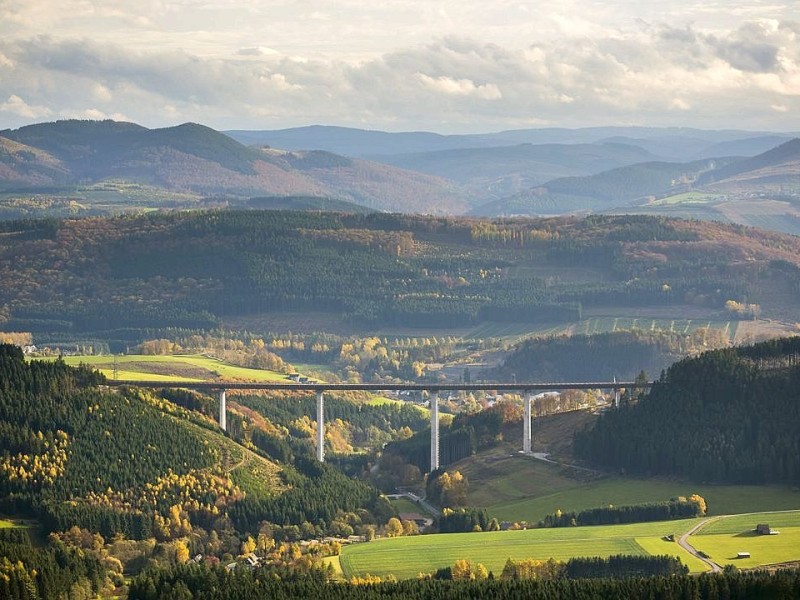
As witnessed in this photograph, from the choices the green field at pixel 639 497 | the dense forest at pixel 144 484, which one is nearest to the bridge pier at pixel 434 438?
the dense forest at pixel 144 484

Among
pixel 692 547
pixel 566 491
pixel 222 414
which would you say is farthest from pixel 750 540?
pixel 222 414

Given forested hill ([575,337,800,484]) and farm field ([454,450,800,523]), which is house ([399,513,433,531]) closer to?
farm field ([454,450,800,523])

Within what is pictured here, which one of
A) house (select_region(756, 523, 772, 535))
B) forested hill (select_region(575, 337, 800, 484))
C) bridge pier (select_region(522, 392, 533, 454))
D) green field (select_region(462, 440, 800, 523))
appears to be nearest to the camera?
house (select_region(756, 523, 772, 535))

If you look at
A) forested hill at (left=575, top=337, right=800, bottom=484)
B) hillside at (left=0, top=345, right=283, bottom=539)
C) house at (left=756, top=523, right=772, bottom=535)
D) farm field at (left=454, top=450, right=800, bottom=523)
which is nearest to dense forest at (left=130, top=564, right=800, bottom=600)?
house at (left=756, top=523, right=772, bottom=535)

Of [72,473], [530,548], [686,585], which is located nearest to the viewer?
[686,585]

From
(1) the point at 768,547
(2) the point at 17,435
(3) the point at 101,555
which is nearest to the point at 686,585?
(1) the point at 768,547

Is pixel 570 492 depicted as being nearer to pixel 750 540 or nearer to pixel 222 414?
pixel 750 540

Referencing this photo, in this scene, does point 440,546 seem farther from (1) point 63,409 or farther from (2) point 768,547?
(1) point 63,409
